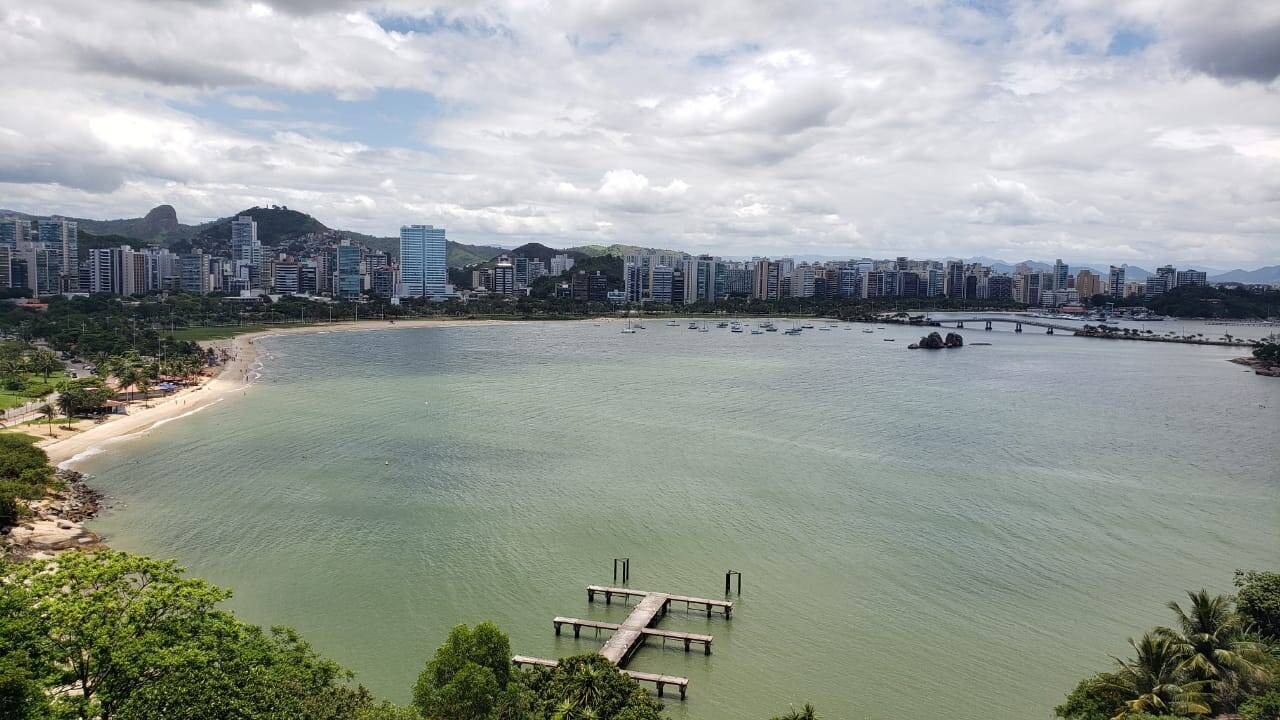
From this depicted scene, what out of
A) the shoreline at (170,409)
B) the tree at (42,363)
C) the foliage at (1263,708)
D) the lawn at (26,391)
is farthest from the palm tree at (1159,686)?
the tree at (42,363)

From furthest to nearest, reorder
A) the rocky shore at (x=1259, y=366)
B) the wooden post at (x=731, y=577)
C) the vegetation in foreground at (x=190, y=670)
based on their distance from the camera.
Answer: the rocky shore at (x=1259, y=366), the wooden post at (x=731, y=577), the vegetation in foreground at (x=190, y=670)

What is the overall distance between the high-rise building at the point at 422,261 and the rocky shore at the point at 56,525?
13529cm

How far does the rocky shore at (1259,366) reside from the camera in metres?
78.0

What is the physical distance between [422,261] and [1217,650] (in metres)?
161

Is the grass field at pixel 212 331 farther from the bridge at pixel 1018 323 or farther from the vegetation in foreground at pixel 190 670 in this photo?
the bridge at pixel 1018 323

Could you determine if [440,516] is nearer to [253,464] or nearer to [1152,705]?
[253,464]

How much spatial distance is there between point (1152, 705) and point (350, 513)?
2441 centimetres

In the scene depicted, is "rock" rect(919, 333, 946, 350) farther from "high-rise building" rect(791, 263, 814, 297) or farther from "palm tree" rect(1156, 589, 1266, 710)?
"high-rise building" rect(791, 263, 814, 297)

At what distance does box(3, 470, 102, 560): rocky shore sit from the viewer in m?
23.5

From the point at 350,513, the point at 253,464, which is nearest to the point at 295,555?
the point at 350,513

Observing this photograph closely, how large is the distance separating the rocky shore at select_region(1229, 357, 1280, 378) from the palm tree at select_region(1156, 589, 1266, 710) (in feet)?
262

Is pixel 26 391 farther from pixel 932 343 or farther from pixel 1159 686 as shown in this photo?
pixel 932 343

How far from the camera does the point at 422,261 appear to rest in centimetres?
16300

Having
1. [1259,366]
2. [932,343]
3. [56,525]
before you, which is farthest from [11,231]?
[1259,366]
